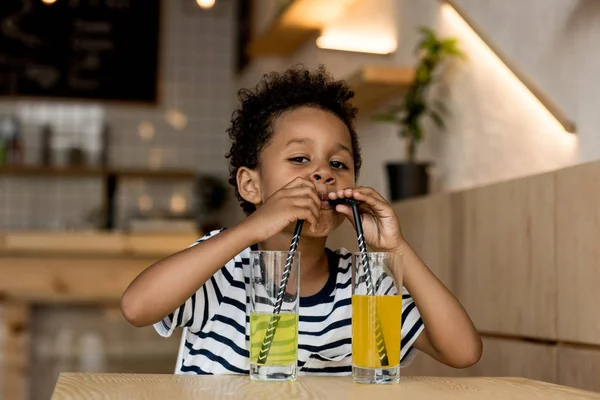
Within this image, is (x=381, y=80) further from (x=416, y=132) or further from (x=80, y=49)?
(x=80, y=49)

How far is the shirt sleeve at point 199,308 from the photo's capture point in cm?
122

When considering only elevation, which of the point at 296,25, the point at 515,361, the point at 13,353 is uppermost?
the point at 296,25

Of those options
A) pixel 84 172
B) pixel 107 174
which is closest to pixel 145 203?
pixel 107 174

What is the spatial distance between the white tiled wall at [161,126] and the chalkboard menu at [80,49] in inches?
Result: 3.6

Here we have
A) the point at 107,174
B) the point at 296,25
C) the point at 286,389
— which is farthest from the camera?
the point at 107,174

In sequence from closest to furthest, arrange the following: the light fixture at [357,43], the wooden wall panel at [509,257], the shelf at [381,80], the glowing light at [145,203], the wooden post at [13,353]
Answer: the wooden wall panel at [509,257] → the shelf at [381,80] → the light fixture at [357,43] → the wooden post at [13,353] → the glowing light at [145,203]

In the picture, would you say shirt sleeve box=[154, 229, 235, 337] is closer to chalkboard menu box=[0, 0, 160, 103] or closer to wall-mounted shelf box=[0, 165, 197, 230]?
wall-mounted shelf box=[0, 165, 197, 230]

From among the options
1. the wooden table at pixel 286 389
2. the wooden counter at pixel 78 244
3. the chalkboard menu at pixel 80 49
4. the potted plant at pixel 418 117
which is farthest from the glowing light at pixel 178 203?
the wooden table at pixel 286 389

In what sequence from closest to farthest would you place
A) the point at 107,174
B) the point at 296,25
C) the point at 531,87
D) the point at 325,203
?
the point at 325,203, the point at 531,87, the point at 296,25, the point at 107,174

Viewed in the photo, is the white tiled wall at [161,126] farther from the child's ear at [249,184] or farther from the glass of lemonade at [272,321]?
the glass of lemonade at [272,321]

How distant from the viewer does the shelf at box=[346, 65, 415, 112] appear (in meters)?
2.73

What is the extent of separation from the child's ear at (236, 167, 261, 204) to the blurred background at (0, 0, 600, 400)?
557 mm

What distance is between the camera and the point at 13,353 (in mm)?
3367

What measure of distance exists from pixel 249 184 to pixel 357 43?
2093mm
